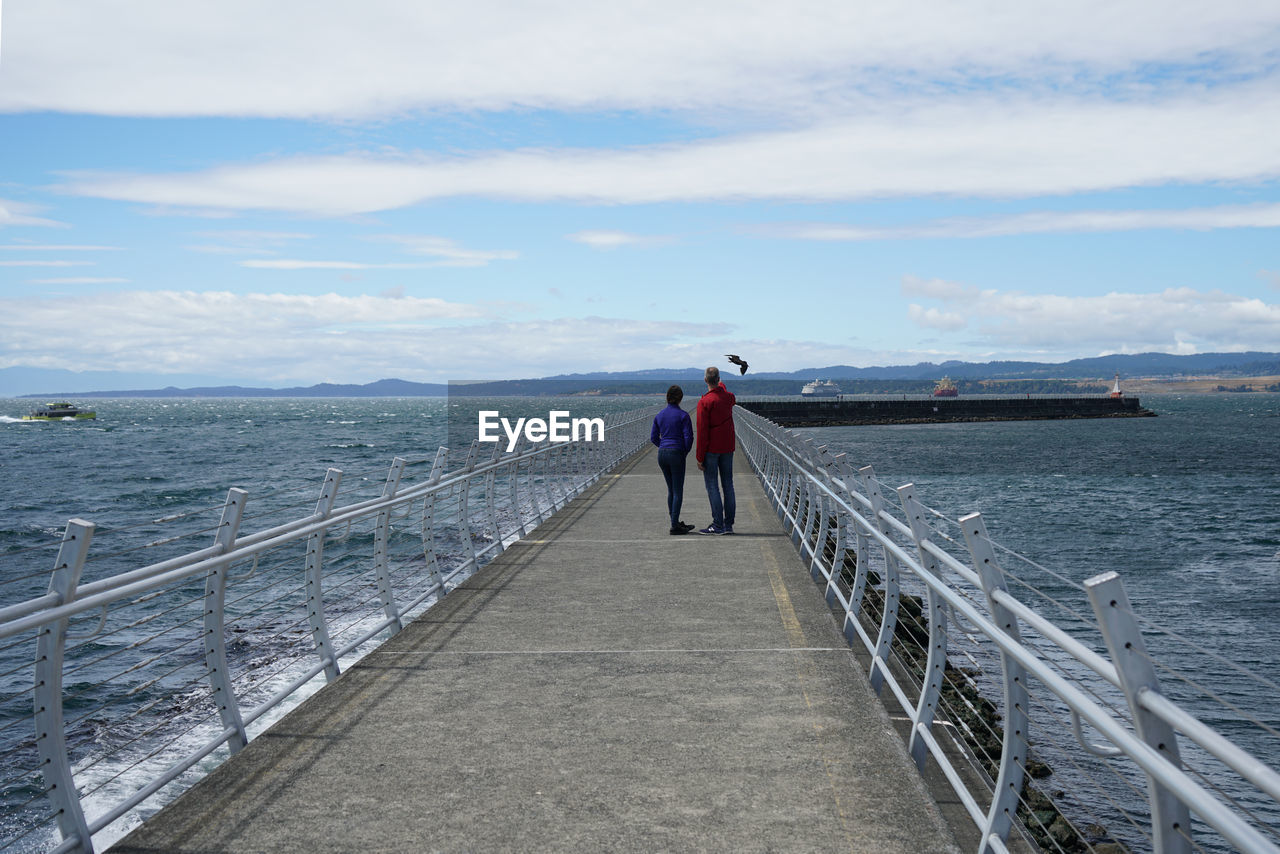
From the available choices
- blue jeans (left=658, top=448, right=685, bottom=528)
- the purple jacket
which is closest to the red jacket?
the purple jacket

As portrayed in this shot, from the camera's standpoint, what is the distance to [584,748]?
Answer: 18.4 ft

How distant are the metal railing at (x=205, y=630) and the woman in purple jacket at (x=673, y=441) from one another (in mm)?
2010

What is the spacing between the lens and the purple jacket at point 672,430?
14094mm

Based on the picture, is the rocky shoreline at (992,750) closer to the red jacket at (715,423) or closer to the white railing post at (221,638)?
the red jacket at (715,423)

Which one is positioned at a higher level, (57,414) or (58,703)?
(58,703)

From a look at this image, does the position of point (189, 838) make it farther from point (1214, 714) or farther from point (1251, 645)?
point (1251, 645)

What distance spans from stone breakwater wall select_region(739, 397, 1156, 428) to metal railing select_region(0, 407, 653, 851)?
87.0 metres

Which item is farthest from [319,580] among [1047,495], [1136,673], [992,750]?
[1047,495]

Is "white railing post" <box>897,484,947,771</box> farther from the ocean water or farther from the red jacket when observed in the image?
the red jacket

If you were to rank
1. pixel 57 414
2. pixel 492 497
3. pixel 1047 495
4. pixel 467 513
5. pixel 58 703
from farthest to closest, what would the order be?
1. pixel 57 414
2. pixel 1047 495
3. pixel 492 497
4. pixel 467 513
5. pixel 58 703

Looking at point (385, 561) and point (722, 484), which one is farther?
point (722, 484)

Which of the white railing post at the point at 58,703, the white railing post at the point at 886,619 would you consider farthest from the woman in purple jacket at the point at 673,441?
the white railing post at the point at 58,703

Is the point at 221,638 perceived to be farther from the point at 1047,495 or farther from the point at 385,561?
the point at 1047,495

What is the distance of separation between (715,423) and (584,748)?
8618 mm
